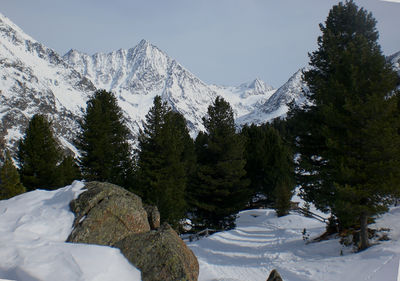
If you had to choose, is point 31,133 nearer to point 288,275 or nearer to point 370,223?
point 288,275

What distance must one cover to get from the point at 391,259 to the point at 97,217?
9.06m

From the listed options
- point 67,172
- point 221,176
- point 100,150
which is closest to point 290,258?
point 221,176

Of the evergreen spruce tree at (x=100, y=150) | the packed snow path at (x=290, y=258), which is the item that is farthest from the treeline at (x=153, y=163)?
the packed snow path at (x=290, y=258)

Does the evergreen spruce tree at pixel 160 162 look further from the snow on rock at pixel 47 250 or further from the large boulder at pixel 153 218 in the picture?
the snow on rock at pixel 47 250

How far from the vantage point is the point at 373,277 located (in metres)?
7.66

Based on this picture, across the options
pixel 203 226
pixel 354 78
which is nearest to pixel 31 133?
pixel 203 226

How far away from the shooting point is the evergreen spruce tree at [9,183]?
18.7 metres

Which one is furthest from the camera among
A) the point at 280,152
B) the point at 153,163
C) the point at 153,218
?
the point at 280,152

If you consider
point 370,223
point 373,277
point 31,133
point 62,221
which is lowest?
point 373,277

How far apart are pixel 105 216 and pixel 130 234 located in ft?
2.90

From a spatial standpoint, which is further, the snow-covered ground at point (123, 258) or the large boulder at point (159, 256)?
the large boulder at point (159, 256)

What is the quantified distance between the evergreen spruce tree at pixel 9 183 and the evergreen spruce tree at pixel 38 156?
1.10m

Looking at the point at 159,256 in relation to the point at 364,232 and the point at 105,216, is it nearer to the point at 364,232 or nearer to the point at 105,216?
the point at 105,216

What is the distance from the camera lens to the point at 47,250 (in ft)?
17.8
